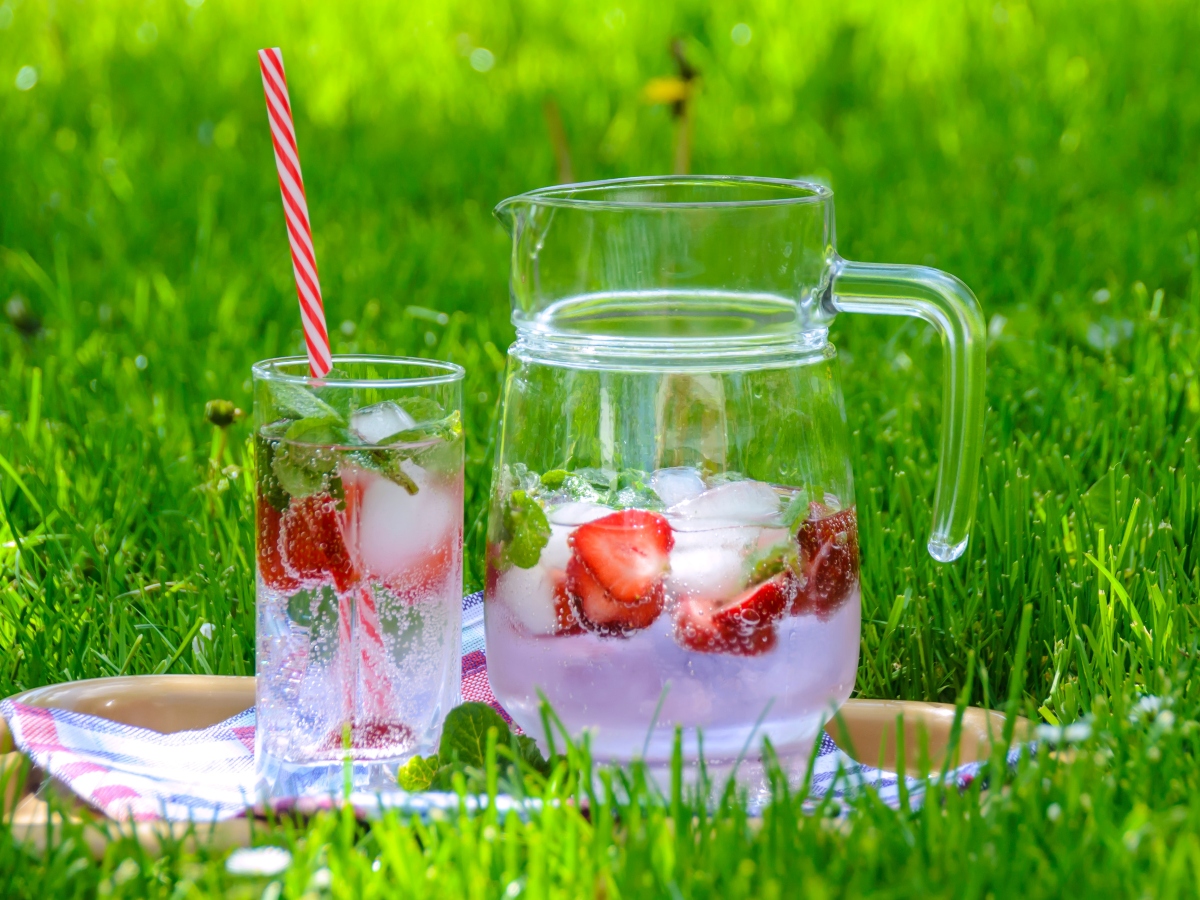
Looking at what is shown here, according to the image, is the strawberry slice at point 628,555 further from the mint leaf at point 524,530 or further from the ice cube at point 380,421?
the ice cube at point 380,421

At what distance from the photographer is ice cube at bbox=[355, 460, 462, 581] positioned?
1128 millimetres

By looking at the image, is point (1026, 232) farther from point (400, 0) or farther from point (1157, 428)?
point (400, 0)

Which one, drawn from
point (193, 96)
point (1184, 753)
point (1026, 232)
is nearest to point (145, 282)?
point (193, 96)

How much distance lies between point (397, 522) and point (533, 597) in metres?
0.12

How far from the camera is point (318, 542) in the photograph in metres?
1.13

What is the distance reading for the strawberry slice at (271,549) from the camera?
44.8 inches

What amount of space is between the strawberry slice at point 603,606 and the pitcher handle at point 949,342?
280 millimetres

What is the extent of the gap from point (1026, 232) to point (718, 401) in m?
2.15

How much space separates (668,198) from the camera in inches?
50.1

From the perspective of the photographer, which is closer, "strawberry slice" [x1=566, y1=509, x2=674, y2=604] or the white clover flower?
the white clover flower

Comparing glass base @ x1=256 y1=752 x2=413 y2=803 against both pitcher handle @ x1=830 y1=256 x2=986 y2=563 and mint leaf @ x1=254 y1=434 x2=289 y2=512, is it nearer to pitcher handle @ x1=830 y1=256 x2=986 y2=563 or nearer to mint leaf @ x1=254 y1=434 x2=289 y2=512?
mint leaf @ x1=254 y1=434 x2=289 y2=512

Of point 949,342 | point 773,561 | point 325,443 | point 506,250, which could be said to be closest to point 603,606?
point 773,561

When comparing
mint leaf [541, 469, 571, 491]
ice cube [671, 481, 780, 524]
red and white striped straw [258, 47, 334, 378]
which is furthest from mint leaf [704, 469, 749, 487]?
red and white striped straw [258, 47, 334, 378]

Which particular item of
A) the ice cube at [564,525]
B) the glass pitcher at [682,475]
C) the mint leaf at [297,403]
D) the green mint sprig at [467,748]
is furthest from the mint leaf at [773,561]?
the mint leaf at [297,403]
